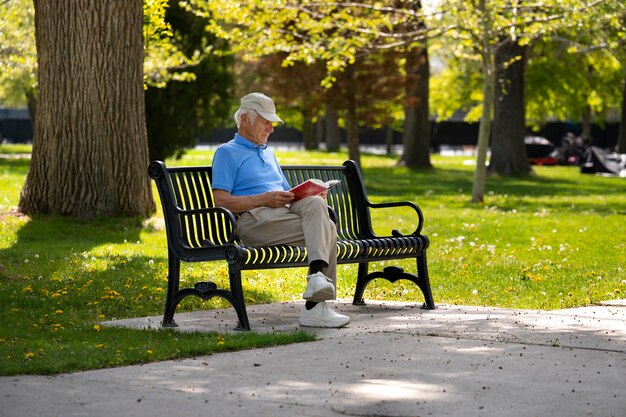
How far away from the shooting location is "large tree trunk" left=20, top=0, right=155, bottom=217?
514 inches

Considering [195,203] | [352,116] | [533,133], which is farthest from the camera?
[533,133]

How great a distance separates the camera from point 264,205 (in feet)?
26.8

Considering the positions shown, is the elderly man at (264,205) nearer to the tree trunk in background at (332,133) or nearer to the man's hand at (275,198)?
the man's hand at (275,198)

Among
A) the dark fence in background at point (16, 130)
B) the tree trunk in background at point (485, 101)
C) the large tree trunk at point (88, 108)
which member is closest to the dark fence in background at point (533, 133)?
the dark fence in background at point (16, 130)

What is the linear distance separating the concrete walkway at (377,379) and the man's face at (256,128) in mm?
1213

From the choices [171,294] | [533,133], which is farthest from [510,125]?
[533,133]

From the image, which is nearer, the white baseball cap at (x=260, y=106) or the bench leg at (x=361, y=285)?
the white baseball cap at (x=260, y=106)

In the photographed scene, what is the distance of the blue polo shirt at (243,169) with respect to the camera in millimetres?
8156

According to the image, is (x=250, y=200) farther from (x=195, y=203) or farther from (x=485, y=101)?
(x=485, y=101)

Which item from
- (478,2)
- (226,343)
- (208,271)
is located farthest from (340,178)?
(478,2)

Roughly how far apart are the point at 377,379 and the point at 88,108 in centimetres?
773

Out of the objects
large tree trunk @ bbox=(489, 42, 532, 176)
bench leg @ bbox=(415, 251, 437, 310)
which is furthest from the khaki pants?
large tree trunk @ bbox=(489, 42, 532, 176)

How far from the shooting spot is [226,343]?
696 centimetres

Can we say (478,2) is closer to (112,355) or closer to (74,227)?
(74,227)
